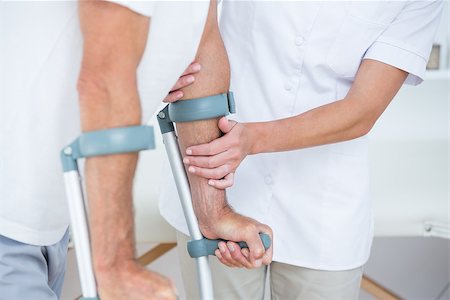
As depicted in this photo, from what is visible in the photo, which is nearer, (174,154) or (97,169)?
(97,169)

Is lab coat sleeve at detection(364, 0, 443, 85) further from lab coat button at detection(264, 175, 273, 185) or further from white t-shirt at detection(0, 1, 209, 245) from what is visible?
white t-shirt at detection(0, 1, 209, 245)

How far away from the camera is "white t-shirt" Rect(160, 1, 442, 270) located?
1321mm

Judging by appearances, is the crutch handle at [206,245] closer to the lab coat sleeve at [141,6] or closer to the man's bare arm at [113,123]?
the man's bare arm at [113,123]

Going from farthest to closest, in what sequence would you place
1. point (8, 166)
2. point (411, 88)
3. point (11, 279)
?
point (411, 88) < point (11, 279) < point (8, 166)

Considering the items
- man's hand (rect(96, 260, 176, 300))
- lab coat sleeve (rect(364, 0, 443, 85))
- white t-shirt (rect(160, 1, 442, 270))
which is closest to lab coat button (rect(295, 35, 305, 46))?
white t-shirt (rect(160, 1, 442, 270))

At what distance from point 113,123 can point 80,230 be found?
0.16 metres

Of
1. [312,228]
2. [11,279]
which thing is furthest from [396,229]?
[11,279]

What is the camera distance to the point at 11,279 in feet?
3.41

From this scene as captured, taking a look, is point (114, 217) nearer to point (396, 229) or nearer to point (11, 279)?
point (11, 279)

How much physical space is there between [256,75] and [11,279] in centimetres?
68

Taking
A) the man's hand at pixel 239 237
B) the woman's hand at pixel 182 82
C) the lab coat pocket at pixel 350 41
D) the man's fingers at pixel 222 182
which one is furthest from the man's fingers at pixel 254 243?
the lab coat pocket at pixel 350 41

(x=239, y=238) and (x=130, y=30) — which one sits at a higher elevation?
(x=130, y=30)

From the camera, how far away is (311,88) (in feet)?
4.48

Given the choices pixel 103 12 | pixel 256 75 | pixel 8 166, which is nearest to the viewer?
pixel 103 12
